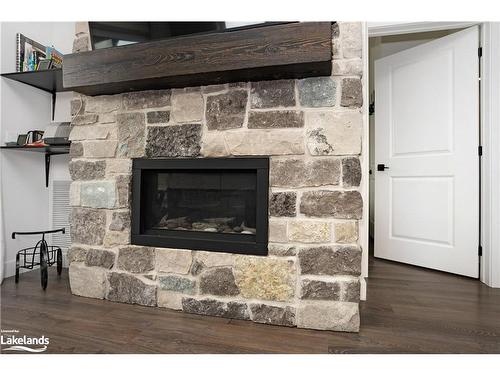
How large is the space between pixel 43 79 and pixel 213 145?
5.48ft

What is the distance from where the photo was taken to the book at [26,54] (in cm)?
232

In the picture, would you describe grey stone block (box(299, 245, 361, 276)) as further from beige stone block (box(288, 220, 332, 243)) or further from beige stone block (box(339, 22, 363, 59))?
beige stone block (box(339, 22, 363, 59))

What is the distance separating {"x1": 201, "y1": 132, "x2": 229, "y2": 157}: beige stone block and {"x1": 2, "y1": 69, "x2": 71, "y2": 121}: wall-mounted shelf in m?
1.17

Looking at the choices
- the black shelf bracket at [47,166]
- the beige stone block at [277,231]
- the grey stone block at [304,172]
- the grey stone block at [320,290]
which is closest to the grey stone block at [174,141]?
the grey stone block at [304,172]

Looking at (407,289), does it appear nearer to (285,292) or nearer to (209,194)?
(285,292)

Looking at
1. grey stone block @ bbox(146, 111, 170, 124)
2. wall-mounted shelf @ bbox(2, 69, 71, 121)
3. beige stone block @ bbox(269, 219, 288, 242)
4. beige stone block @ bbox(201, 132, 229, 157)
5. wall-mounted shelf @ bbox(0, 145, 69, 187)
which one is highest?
wall-mounted shelf @ bbox(2, 69, 71, 121)

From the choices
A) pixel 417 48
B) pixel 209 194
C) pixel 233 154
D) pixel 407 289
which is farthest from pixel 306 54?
pixel 417 48

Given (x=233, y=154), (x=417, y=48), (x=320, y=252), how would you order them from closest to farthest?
(x=320, y=252), (x=233, y=154), (x=417, y=48)

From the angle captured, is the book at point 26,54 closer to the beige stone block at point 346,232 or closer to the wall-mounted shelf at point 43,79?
the wall-mounted shelf at point 43,79

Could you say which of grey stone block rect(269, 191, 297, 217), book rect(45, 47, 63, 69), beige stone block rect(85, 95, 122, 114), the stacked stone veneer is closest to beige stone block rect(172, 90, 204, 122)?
the stacked stone veneer

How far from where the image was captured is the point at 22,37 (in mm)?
2330

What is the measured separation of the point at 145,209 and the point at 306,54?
4.14 feet

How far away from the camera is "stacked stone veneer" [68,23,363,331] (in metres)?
1.46

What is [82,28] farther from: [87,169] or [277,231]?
[277,231]
